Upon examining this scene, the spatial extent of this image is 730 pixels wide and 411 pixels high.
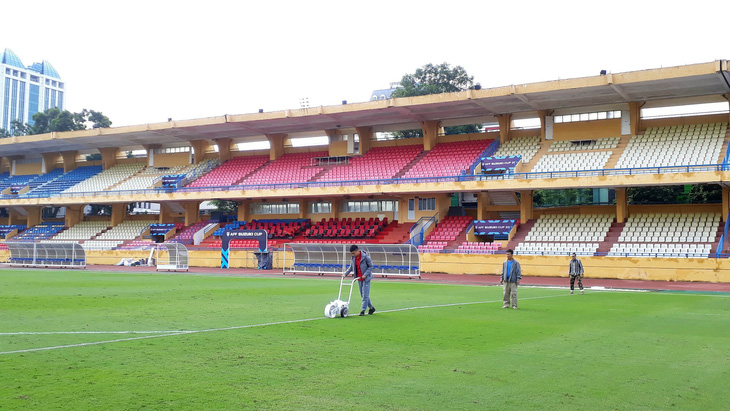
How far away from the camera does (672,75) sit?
3519cm

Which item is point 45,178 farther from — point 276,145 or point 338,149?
point 338,149

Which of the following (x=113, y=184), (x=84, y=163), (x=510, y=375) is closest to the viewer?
(x=510, y=375)

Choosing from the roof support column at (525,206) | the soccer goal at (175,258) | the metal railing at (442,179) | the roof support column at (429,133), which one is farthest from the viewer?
the roof support column at (429,133)

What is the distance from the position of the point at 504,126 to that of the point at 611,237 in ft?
43.7

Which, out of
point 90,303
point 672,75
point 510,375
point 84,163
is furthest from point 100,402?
point 84,163

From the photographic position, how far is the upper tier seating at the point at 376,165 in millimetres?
A: 48781

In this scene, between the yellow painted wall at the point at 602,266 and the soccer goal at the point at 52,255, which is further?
the soccer goal at the point at 52,255

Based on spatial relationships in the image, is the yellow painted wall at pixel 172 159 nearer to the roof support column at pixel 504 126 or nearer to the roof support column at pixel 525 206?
the roof support column at pixel 504 126

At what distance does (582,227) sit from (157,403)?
36459mm

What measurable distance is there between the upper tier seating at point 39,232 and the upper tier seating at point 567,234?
1767 inches

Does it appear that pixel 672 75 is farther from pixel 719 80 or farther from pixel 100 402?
pixel 100 402

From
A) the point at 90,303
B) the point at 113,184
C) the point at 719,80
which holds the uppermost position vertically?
the point at 719,80

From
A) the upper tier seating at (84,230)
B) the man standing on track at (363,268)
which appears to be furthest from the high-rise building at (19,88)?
the man standing on track at (363,268)

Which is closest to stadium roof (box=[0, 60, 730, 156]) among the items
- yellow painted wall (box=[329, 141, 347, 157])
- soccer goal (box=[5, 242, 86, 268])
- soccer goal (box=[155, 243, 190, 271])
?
yellow painted wall (box=[329, 141, 347, 157])
